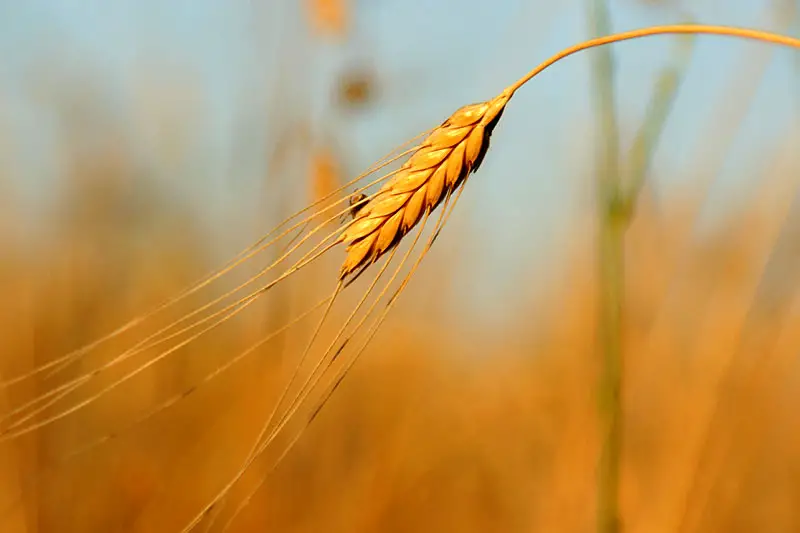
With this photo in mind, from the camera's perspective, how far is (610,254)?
0.45 meters

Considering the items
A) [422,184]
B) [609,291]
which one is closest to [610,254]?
[609,291]

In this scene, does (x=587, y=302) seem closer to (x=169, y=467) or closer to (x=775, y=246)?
(x=775, y=246)

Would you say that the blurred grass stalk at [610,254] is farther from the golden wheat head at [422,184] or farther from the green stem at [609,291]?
the golden wheat head at [422,184]

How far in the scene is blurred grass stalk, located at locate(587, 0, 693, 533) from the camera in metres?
0.43

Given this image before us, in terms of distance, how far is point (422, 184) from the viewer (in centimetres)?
39

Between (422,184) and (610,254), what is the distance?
0.46 ft

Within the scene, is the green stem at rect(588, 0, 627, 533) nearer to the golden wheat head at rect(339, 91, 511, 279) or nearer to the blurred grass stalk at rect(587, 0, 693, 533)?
the blurred grass stalk at rect(587, 0, 693, 533)

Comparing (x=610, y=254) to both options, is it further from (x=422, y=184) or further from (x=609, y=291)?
(x=422, y=184)

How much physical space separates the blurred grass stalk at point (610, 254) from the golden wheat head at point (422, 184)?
4.7 inches

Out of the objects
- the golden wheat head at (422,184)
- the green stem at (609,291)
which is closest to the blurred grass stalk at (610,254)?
the green stem at (609,291)

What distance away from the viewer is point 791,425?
1.19 metres

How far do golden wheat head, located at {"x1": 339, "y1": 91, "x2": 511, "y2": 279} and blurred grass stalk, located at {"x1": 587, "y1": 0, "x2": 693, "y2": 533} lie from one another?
0.39ft

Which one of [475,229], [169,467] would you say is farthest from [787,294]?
[169,467]

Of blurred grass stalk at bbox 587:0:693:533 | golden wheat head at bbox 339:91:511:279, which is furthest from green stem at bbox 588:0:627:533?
golden wheat head at bbox 339:91:511:279
